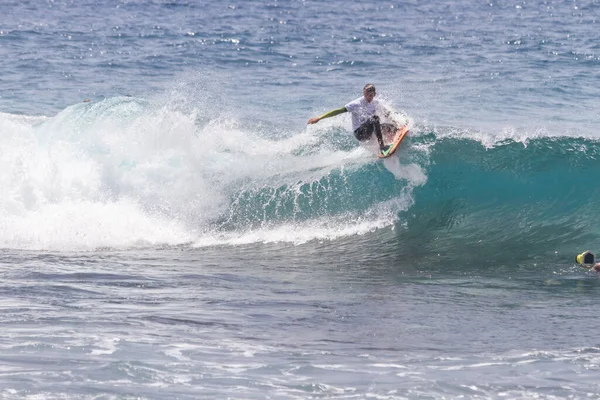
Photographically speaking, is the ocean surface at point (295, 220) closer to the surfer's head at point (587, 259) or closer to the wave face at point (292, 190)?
the wave face at point (292, 190)

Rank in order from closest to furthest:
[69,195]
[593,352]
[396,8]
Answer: [593,352], [69,195], [396,8]

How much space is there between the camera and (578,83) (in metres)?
24.3

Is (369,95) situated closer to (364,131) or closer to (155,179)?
(364,131)

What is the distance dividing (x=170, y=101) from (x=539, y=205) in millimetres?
9372

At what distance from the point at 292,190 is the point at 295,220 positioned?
2.57 ft

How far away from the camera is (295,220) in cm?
1498

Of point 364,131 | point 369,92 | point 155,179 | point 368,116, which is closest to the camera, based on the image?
point 369,92

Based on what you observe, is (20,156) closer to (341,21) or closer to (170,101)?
(170,101)

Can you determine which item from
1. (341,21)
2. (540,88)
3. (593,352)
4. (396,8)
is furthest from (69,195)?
(396,8)

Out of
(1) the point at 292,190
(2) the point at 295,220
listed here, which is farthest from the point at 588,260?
(1) the point at 292,190

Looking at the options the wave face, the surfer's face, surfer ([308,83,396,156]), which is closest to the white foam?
the wave face

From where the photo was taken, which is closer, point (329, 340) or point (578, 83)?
point (329, 340)

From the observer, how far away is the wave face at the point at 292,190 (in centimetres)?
1441

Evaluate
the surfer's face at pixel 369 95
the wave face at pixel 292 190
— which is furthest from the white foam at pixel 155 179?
the surfer's face at pixel 369 95
